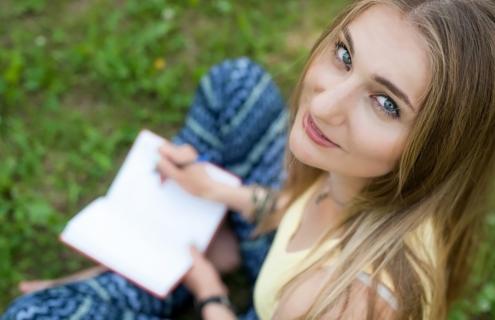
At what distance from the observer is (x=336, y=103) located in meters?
1.23

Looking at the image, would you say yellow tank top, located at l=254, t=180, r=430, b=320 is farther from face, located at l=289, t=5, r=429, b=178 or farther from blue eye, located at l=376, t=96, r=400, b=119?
blue eye, located at l=376, t=96, r=400, b=119

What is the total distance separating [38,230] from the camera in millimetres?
2312

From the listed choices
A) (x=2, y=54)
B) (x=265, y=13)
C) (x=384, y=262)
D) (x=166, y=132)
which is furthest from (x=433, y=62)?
(x=2, y=54)

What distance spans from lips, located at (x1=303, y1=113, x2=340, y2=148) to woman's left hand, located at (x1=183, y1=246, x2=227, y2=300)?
822mm

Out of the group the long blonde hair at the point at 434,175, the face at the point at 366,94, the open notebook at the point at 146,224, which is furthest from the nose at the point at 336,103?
the open notebook at the point at 146,224

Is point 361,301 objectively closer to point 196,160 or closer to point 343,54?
point 343,54

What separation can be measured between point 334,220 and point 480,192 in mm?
344

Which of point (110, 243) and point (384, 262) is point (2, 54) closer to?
point (110, 243)

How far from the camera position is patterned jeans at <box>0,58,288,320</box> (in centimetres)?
204

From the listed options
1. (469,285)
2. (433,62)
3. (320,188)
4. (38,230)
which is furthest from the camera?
(38,230)

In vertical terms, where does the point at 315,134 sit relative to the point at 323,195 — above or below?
above

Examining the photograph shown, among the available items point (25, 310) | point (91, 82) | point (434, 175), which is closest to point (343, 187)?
point (434, 175)

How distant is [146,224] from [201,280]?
0.25 metres

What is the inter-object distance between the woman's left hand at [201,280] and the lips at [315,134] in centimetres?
82
